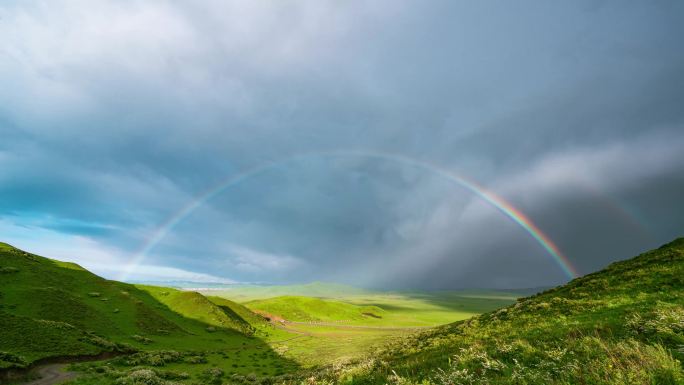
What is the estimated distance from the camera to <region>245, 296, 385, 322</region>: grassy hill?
138500mm

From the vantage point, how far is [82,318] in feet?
182

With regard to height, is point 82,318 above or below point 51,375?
above

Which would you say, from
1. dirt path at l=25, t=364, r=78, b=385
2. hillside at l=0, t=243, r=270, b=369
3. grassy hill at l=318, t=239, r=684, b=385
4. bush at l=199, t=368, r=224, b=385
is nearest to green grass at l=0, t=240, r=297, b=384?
hillside at l=0, t=243, r=270, b=369

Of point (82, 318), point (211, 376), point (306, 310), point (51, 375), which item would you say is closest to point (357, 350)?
point (211, 376)

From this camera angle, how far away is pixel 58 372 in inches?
1351

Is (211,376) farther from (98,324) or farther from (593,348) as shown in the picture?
(593,348)

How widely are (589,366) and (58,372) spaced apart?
165 feet

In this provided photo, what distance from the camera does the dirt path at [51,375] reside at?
3112cm

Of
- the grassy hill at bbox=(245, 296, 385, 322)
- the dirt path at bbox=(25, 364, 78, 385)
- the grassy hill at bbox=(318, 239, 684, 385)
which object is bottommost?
the grassy hill at bbox=(245, 296, 385, 322)

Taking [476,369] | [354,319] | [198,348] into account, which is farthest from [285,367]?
[354,319]

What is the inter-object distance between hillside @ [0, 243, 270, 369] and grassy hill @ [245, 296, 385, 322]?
4791cm

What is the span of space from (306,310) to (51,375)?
124 metres

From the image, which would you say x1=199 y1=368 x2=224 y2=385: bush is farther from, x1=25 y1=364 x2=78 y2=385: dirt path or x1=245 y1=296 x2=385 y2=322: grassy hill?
x1=245 y1=296 x2=385 y2=322: grassy hill

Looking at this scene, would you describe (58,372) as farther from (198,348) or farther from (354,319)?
(354,319)
